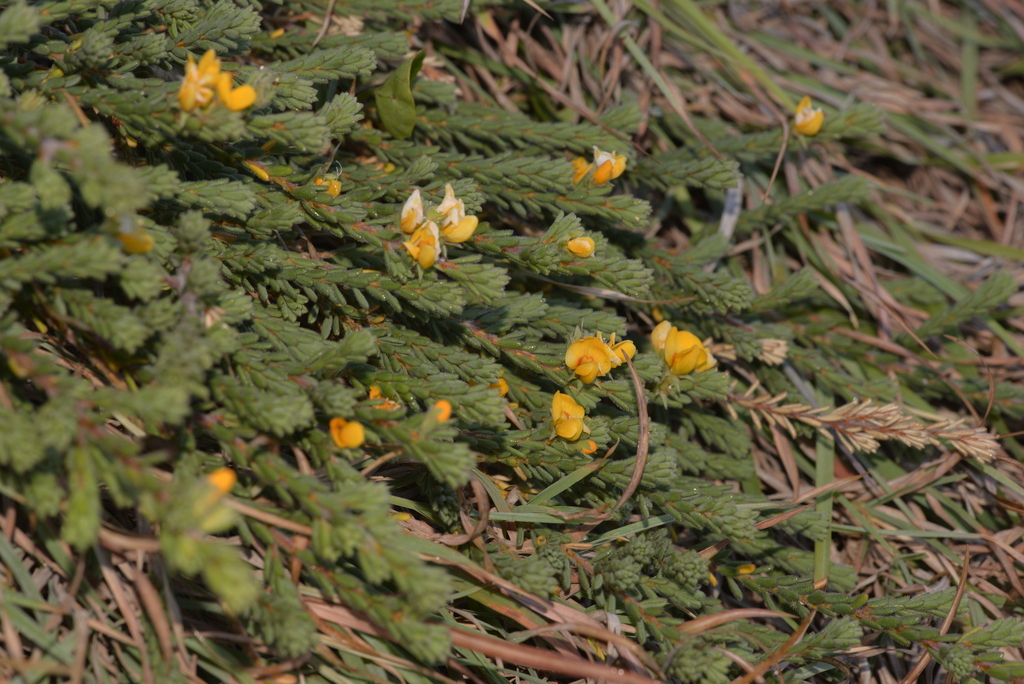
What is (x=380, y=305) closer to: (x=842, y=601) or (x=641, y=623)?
(x=641, y=623)

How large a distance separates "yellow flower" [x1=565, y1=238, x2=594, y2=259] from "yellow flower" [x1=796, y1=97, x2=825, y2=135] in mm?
1406

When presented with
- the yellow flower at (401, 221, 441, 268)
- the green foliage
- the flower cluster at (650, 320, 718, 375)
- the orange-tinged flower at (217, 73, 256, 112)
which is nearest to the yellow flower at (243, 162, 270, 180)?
the green foliage

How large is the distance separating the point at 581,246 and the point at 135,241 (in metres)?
1.04

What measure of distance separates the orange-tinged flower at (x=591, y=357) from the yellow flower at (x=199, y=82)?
1.03 metres

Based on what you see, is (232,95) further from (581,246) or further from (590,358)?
(590,358)

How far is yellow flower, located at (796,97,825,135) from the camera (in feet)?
9.12

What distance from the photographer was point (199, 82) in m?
1.53

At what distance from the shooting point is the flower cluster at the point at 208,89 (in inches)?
59.9

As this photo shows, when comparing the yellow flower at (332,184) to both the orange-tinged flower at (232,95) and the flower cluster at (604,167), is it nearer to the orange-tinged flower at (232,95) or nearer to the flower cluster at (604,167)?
the orange-tinged flower at (232,95)

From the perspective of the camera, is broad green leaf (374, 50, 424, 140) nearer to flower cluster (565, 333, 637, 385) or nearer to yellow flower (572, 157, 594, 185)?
yellow flower (572, 157, 594, 185)

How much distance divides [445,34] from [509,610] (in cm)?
220

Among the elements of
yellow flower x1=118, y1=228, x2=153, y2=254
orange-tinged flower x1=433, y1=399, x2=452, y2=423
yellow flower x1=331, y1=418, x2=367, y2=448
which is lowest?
yellow flower x1=331, y1=418, x2=367, y2=448

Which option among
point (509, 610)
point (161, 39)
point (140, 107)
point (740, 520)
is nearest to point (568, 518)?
point (509, 610)

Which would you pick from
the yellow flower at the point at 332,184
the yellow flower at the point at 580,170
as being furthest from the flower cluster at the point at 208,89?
the yellow flower at the point at 580,170
